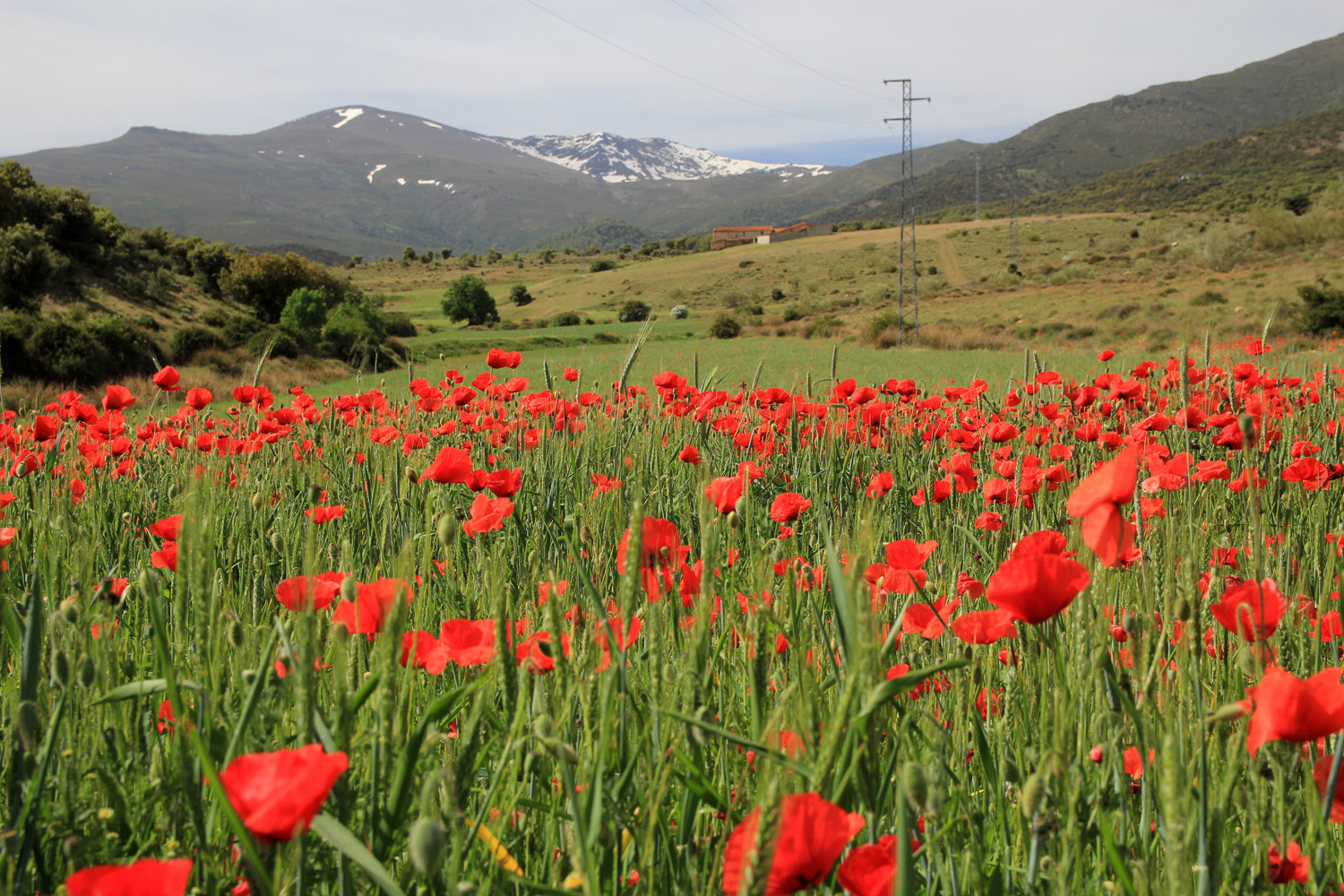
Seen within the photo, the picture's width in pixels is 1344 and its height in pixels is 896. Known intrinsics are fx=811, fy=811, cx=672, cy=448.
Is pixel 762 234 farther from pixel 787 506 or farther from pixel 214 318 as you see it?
pixel 787 506

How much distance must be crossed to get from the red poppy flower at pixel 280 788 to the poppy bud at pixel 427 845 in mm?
65

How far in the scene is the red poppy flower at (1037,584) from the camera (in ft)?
2.56

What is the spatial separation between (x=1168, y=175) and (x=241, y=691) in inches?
4856

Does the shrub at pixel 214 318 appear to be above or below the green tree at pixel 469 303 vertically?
below

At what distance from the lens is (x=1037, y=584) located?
0.79 metres

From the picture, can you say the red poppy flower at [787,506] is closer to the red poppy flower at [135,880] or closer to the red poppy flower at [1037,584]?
the red poppy flower at [1037,584]

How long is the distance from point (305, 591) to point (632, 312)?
6542 cm

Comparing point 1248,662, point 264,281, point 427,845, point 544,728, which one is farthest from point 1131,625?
point 264,281

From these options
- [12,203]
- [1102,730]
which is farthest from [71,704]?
[12,203]

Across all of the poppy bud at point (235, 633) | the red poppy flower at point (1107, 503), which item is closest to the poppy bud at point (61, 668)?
the poppy bud at point (235, 633)

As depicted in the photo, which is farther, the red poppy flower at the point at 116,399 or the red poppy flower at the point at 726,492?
the red poppy flower at the point at 116,399

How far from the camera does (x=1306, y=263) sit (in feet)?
109

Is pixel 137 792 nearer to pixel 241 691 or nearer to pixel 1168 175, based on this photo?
pixel 241 691

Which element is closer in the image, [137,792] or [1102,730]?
[137,792]
